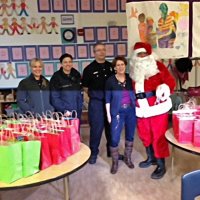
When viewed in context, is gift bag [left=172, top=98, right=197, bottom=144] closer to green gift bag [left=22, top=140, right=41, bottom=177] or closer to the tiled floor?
the tiled floor

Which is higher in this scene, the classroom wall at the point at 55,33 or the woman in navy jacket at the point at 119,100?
the classroom wall at the point at 55,33

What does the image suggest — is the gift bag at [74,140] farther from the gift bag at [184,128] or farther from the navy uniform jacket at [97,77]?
the navy uniform jacket at [97,77]

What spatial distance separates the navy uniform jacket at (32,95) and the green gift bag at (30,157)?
1.20 metres

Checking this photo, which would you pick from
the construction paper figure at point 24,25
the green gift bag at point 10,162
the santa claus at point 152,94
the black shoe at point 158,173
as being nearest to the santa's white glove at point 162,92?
the santa claus at point 152,94

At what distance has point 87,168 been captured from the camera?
328 centimetres

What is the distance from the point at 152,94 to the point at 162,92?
115 mm

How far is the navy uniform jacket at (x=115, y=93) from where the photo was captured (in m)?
2.93

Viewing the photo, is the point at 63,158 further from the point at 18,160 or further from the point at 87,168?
the point at 87,168

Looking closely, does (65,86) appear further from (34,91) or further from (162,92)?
(162,92)

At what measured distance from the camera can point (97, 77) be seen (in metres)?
3.15

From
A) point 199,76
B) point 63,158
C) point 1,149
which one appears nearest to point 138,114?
point 63,158

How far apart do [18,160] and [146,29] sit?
198 centimetres

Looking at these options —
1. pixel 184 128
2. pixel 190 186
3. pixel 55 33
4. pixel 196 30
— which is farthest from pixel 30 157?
pixel 55 33

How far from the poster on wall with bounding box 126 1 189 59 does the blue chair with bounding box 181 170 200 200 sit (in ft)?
6.44
